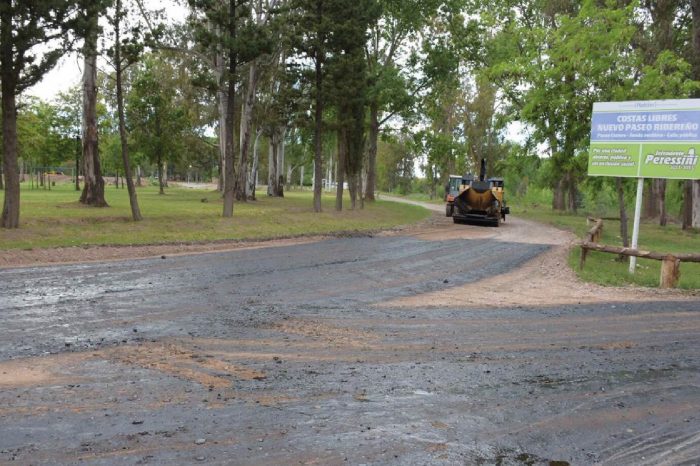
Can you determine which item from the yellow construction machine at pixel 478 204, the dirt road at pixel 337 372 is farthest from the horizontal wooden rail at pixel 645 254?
the yellow construction machine at pixel 478 204

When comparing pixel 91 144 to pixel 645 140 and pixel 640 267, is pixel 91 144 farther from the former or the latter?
pixel 640 267

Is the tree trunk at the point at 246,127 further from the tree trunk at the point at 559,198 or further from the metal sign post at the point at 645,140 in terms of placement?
the tree trunk at the point at 559,198

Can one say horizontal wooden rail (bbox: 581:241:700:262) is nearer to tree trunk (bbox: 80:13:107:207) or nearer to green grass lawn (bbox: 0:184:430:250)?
green grass lawn (bbox: 0:184:430:250)

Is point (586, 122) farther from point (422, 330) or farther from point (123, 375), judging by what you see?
point (123, 375)

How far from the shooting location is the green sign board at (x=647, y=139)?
14086mm

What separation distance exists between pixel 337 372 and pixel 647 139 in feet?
40.6

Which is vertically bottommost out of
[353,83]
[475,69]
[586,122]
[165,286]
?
[165,286]

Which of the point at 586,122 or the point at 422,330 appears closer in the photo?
the point at 422,330

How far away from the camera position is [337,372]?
6223 mm

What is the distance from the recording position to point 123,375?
5.92m

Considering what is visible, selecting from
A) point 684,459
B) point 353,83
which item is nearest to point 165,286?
point 684,459

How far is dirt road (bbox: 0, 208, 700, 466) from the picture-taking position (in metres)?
4.45

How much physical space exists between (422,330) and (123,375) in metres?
4.13

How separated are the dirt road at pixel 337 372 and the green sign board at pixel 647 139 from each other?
4077 millimetres
